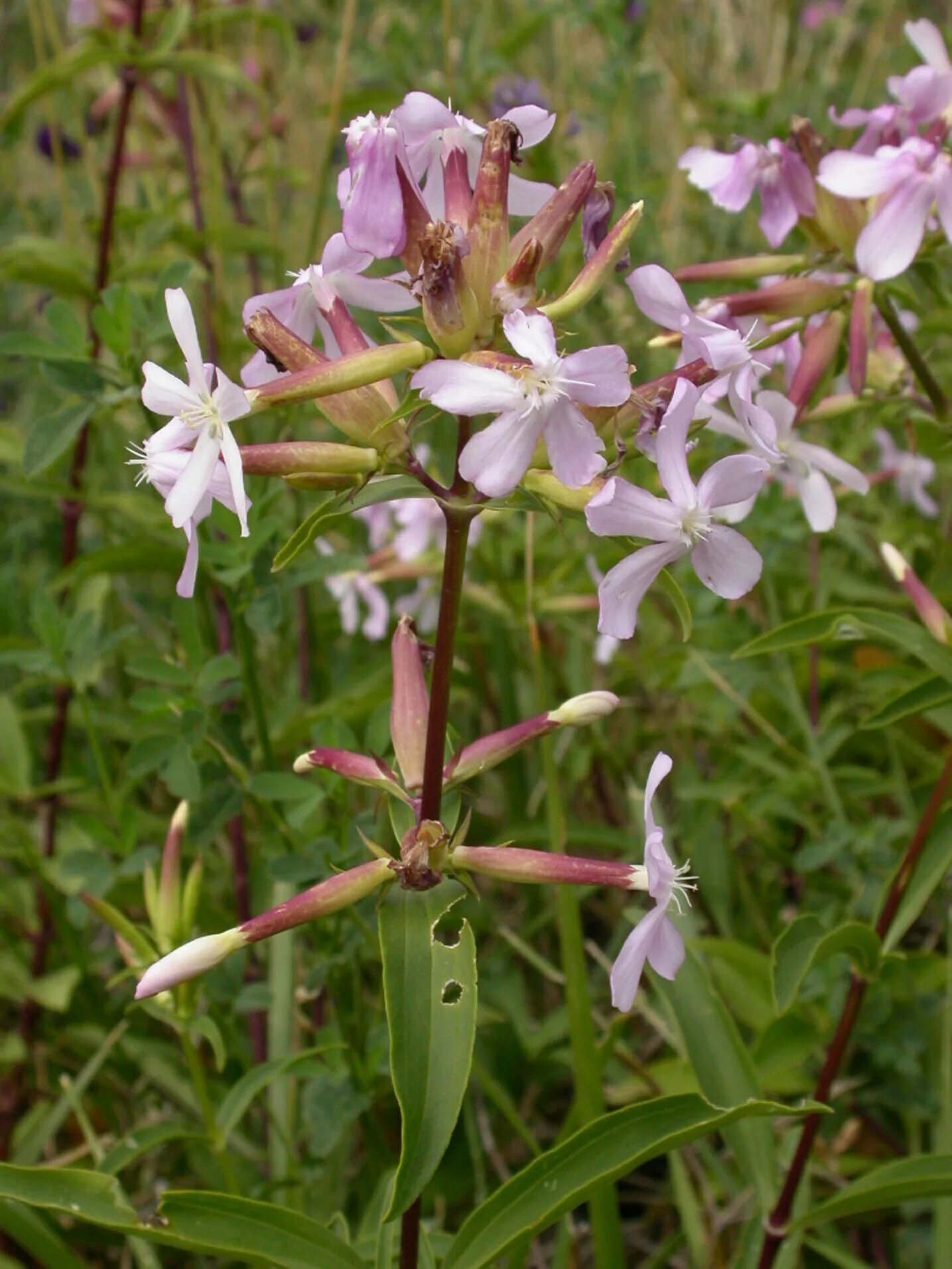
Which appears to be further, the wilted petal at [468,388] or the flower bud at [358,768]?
the flower bud at [358,768]

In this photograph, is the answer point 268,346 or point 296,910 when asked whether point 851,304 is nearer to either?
point 268,346

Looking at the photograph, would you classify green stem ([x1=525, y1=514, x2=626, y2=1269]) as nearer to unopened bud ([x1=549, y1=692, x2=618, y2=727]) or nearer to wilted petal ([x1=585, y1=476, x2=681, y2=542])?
unopened bud ([x1=549, y1=692, x2=618, y2=727])

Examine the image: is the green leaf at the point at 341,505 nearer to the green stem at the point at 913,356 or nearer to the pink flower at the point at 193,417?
the pink flower at the point at 193,417

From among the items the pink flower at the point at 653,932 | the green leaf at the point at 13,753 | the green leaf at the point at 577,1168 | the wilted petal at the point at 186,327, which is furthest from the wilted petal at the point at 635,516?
the green leaf at the point at 13,753

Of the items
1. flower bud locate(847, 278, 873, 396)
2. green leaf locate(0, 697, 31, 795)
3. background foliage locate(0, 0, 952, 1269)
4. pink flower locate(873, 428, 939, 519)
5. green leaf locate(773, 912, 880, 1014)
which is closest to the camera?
green leaf locate(773, 912, 880, 1014)

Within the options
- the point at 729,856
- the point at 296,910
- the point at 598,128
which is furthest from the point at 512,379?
the point at 598,128

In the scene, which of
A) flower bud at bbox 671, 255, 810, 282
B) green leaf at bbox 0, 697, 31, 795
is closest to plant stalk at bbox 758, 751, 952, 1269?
flower bud at bbox 671, 255, 810, 282
